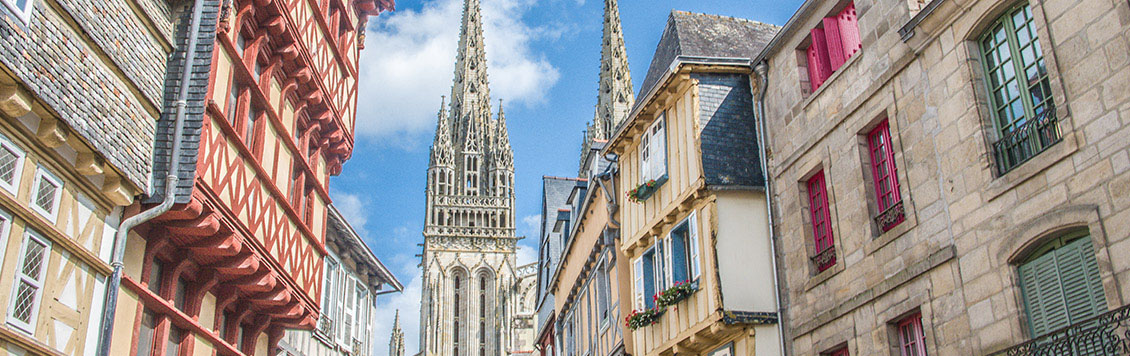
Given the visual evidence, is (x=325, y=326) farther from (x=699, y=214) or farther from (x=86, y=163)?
(x=86, y=163)

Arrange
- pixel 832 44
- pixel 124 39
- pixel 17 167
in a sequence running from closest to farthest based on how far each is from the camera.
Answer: pixel 17 167, pixel 124 39, pixel 832 44

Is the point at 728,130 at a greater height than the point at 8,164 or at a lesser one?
greater

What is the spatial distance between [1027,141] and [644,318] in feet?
22.2

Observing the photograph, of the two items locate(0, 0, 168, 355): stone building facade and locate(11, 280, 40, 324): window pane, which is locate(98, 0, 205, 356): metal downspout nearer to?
locate(0, 0, 168, 355): stone building facade

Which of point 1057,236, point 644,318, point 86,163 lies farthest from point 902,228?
point 86,163

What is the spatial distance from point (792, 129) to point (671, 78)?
234 cm

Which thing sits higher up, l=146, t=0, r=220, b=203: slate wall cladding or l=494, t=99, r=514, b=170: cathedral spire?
l=494, t=99, r=514, b=170: cathedral spire

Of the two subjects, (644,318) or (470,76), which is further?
(470,76)

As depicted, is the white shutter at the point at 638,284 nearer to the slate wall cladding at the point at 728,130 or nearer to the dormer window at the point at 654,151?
the dormer window at the point at 654,151

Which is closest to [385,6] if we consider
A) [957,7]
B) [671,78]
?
[671,78]

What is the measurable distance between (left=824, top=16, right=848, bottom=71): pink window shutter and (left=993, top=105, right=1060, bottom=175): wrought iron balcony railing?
10.1 ft

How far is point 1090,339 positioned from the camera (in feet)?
24.5

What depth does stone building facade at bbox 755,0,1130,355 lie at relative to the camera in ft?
25.5

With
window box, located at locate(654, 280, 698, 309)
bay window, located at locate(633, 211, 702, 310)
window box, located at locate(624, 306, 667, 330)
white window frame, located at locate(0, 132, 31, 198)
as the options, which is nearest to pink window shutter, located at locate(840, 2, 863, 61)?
bay window, located at locate(633, 211, 702, 310)
